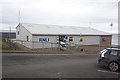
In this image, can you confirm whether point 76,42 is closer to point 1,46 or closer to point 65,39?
point 65,39

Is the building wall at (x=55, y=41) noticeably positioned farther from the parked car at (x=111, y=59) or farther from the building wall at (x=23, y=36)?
the parked car at (x=111, y=59)

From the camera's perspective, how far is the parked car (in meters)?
13.6

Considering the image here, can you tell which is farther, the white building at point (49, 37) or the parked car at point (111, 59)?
the white building at point (49, 37)

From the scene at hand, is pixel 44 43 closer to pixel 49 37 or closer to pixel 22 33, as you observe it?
pixel 49 37

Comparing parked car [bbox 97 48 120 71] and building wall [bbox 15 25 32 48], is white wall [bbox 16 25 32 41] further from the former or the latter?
parked car [bbox 97 48 120 71]

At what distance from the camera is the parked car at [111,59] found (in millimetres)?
13638

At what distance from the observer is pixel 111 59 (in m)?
13.8

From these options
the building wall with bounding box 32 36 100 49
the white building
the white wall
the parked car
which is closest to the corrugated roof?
the white building

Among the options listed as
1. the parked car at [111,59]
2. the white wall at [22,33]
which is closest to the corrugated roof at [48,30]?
the white wall at [22,33]

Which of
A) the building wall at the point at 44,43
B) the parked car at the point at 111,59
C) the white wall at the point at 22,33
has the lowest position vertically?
the parked car at the point at 111,59

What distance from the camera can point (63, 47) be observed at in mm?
31859

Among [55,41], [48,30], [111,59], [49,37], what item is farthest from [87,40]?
[111,59]

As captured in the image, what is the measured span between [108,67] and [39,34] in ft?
64.3

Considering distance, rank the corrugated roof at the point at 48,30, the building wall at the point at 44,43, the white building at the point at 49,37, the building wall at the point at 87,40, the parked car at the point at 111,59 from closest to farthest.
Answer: the parked car at the point at 111,59 → the building wall at the point at 44,43 → the white building at the point at 49,37 → the corrugated roof at the point at 48,30 → the building wall at the point at 87,40
